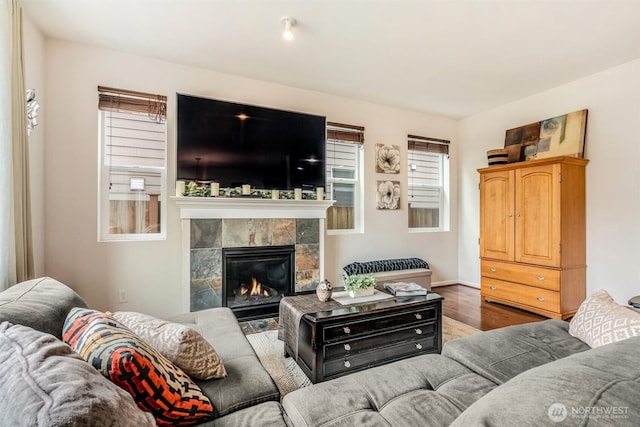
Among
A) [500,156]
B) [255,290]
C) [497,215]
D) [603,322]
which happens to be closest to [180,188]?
[255,290]

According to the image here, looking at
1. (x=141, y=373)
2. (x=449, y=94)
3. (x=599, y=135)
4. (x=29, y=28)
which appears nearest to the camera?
(x=141, y=373)

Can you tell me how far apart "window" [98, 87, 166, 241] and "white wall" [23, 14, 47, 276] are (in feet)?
1.41

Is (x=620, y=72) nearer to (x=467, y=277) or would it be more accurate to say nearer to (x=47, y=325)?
(x=467, y=277)

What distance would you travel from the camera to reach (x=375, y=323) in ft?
6.82

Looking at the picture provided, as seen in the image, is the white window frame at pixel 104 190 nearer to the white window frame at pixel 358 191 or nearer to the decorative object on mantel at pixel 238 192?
the decorative object on mantel at pixel 238 192

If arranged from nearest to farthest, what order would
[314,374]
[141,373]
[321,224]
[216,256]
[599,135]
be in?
1. [141,373]
2. [314,374]
3. [216,256]
4. [599,135]
5. [321,224]

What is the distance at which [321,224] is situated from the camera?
3717mm

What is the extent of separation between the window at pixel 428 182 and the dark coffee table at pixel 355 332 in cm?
269

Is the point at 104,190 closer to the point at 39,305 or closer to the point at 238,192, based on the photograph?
the point at 238,192

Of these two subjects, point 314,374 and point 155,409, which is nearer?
point 155,409

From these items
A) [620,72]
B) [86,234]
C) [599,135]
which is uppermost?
[620,72]

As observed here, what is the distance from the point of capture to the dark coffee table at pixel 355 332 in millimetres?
1922

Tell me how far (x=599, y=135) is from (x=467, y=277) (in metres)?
2.58

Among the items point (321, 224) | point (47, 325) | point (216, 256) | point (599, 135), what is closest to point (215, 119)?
point (216, 256)
